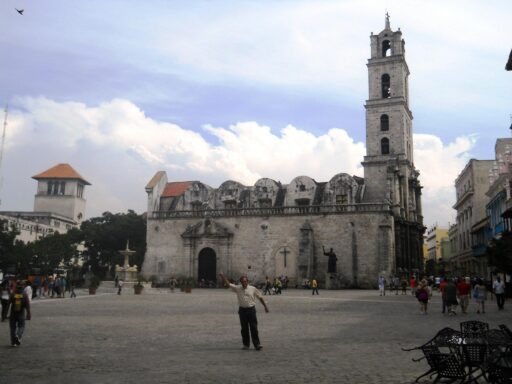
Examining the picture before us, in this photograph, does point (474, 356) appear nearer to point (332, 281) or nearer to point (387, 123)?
point (332, 281)

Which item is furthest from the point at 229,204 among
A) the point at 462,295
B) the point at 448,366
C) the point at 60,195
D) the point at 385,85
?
the point at 60,195

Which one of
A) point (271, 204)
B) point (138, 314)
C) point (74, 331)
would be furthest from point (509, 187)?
point (74, 331)

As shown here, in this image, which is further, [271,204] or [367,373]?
[271,204]

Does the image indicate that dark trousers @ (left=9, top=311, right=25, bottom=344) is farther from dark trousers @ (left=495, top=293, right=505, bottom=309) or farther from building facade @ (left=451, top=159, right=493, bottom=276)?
building facade @ (left=451, top=159, right=493, bottom=276)

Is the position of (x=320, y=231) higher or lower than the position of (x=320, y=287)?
higher

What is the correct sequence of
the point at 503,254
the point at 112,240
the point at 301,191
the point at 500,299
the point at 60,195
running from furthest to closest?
1. the point at 60,195
2. the point at 112,240
3. the point at 301,191
4. the point at 503,254
5. the point at 500,299

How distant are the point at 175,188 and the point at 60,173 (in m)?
46.8

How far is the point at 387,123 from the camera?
152 feet

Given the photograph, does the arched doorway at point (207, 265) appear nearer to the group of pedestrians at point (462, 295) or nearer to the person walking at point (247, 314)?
the group of pedestrians at point (462, 295)

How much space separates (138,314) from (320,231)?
84.0 ft

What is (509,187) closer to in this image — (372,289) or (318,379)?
(372,289)

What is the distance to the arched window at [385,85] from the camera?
46.9 meters

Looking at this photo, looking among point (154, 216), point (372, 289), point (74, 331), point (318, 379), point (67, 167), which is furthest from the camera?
point (67, 167)

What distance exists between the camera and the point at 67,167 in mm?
92250
